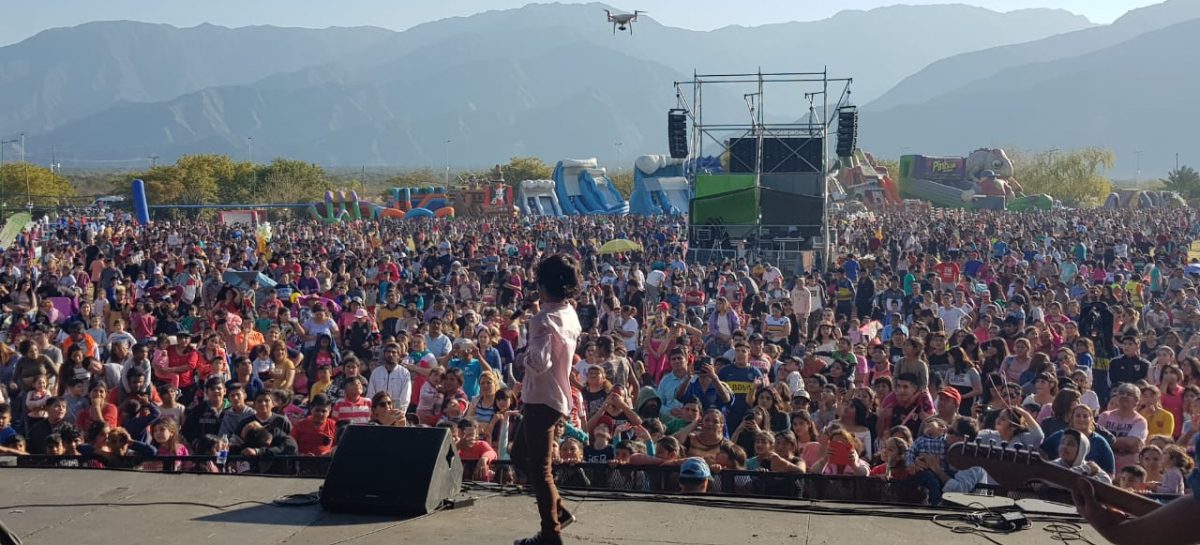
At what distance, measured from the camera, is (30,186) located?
64.4 metres

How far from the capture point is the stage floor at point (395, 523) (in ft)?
14.6

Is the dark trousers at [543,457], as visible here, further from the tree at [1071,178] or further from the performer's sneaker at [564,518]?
the tree at [1071,178]

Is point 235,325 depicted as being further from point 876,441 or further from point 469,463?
point 876,441

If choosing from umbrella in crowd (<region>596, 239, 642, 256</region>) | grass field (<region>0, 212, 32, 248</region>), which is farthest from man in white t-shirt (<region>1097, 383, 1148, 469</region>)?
grass field (<region>0, 212, 32, 248</region>)

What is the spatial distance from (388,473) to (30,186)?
223 ft

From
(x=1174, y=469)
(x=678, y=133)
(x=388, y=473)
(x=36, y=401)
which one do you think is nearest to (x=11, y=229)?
(x=678, y=133)

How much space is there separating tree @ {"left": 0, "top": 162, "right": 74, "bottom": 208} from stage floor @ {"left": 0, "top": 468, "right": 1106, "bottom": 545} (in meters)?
60.9

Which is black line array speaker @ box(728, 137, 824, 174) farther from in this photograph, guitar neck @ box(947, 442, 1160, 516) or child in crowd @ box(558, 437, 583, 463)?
guitar neck @ box(947, 442, 1160, 516)

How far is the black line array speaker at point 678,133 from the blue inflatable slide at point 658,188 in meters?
26.0

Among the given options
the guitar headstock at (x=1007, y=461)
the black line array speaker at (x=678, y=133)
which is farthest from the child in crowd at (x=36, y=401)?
the black line array speaker at (x=678, y=133)

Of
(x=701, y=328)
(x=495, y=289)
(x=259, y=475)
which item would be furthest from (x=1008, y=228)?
(x=259, y=475)

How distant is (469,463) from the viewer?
596cm

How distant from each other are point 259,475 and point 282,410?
2.66 meters

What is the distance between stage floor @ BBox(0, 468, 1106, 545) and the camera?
446cm
